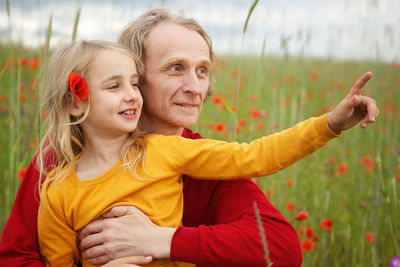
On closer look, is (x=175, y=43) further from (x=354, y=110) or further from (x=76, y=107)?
(x=354, y=110)

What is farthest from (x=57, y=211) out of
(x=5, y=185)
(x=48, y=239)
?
(x=5, y=185)

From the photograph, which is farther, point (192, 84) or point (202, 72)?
point (202, 72)

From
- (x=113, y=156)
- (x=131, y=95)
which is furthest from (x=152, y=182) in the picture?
(x=131, y=95)

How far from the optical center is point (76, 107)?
142cm

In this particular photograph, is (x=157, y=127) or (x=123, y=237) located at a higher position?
(x=157, y=127)

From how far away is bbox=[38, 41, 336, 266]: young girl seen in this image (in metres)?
1.30

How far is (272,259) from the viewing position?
4.38ft

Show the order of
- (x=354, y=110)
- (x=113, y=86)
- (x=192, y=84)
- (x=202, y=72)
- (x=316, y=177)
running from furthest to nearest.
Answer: (x=316, y=177) < (x=202, y=72) < (x=192, y=84) < (x=113, y=86) < (x=354, y=110)

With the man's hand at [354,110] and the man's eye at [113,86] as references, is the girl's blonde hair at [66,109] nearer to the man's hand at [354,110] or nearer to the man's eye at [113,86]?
the man's eye at [113,86]

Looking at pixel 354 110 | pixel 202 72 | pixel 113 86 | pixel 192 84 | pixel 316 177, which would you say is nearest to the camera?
pixel 354 110

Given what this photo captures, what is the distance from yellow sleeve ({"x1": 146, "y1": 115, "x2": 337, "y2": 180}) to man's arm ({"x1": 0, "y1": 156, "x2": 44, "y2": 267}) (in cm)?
53

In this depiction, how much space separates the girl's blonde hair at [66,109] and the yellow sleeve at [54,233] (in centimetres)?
10

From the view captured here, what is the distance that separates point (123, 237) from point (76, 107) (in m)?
0.51

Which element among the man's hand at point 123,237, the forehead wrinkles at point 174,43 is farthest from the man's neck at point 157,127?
the man's hand at point 123,237
